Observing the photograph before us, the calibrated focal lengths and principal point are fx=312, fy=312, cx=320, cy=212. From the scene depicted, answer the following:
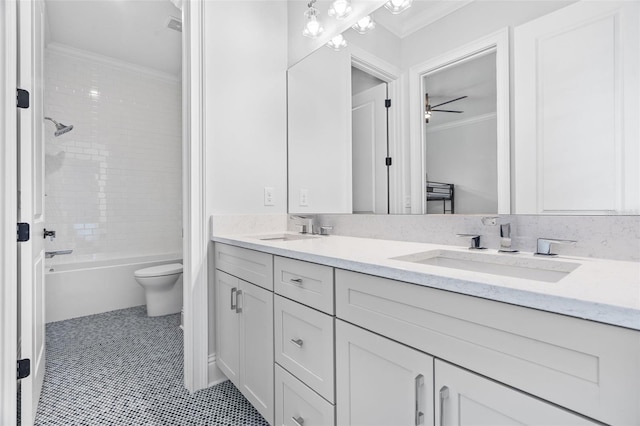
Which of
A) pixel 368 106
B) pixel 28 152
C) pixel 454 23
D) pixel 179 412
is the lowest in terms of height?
pixel 179 412

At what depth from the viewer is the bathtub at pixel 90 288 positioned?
2668mm

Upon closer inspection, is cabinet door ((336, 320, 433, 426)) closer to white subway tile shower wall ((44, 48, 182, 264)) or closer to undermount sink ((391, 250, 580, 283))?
undermount sink ((391, 250, 580, 283))

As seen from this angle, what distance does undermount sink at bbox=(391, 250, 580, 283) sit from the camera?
0.92m

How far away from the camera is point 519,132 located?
1109mm

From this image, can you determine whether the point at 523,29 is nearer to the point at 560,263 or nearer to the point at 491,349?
A: the point at 560,263

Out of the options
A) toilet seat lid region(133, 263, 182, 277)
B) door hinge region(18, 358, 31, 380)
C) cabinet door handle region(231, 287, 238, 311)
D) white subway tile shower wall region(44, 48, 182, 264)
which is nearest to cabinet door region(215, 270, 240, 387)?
cabinet door handle region(231, 287, 238, 311)

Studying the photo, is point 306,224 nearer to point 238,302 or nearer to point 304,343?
point 238,302

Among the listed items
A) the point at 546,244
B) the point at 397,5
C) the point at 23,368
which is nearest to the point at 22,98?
the point at 23,368

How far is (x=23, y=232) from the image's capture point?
1290 millimetres

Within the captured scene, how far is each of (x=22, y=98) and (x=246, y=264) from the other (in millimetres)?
1152

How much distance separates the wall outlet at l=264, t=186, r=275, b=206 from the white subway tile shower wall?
2.09m

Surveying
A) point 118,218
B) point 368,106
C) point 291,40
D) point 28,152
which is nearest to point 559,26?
point 368,106

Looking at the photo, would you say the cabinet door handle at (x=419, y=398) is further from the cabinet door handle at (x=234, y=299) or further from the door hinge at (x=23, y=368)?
the door hinge at (x=23, y=368)

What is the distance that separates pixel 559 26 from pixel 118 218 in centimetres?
369
